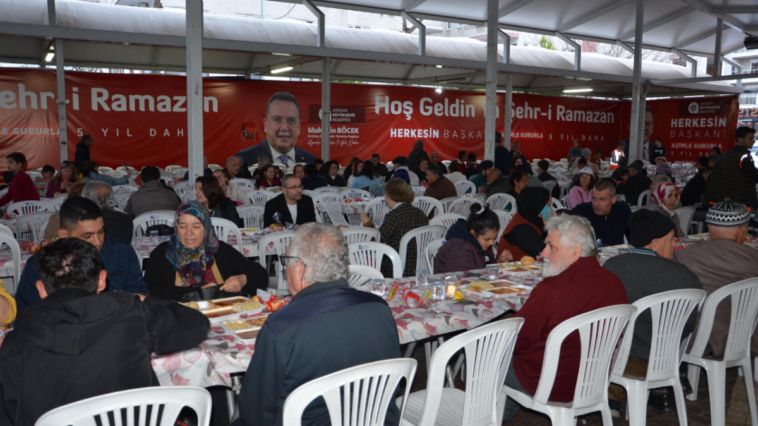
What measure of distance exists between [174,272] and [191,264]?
108 millimetres

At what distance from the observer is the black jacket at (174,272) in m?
3.50

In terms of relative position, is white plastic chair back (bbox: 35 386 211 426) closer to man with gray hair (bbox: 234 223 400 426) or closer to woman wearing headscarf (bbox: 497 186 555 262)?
man with gray hair (bbox: 234 223 400 426)

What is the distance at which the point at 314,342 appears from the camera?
193 cm

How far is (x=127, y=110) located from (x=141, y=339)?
1257 centimetres

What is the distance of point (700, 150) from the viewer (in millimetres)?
20344

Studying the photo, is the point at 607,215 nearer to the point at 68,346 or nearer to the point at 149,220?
the point at 149,220

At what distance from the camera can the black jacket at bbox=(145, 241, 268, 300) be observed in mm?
3496

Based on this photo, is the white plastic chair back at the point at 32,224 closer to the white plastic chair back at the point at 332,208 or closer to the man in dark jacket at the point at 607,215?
the white plastic chair back at the point at 332,208

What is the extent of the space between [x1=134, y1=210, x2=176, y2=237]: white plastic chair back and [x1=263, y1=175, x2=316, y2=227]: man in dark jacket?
94 centimetres

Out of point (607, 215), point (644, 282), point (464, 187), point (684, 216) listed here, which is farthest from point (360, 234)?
point (464, 187)

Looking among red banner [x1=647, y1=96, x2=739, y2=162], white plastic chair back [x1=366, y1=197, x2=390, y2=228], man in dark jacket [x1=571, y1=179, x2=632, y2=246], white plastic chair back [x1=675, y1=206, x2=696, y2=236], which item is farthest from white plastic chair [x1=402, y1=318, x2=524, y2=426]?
red banner [x1=647, y1=96, x2=739, y2=162]

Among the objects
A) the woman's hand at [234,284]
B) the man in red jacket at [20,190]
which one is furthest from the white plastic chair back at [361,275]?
the man in red jacket at [20,190]

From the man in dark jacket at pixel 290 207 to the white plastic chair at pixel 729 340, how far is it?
3815mm

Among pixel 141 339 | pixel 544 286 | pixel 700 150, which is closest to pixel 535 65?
pixel 700 150
